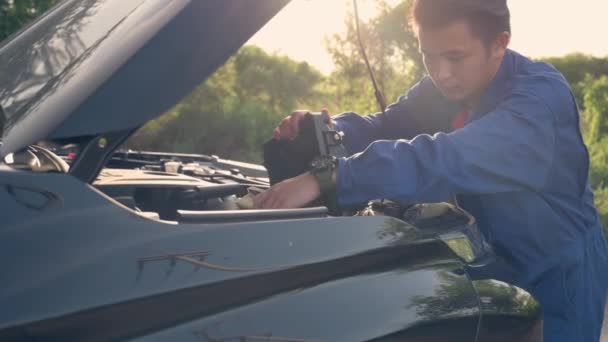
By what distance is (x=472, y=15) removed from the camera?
6.84ft

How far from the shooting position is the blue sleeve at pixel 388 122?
8.68 feet

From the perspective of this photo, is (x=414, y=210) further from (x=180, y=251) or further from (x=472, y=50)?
(x=180, y=251)

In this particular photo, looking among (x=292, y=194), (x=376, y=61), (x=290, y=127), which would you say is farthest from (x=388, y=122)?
(x=376, y=61)

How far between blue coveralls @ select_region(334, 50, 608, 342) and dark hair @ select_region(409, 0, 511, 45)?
14cm

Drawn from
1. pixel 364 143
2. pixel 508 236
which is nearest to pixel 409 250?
pixel 508 236

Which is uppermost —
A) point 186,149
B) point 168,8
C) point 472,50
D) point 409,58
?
point 168,8

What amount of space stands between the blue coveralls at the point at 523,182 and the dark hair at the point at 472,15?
0.45ft

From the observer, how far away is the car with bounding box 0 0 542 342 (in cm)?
134

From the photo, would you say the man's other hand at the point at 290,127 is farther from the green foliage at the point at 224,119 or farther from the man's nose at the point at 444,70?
the green foliage at the point at 224,119

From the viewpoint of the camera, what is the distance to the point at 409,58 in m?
10.7

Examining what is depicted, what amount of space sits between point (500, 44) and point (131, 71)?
112 centimetres

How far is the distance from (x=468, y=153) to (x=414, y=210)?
0.24 metres

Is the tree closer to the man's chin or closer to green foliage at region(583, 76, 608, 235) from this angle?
green foliage at region(583, 76, 608, 235)

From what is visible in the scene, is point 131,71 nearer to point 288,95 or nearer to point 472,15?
point 472,15
